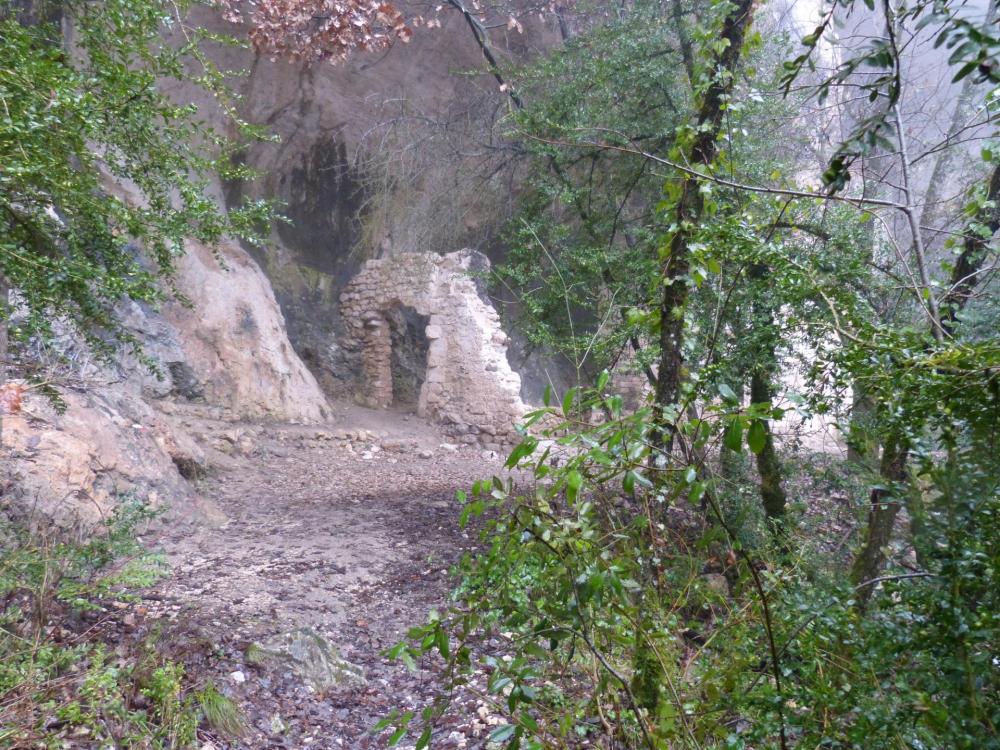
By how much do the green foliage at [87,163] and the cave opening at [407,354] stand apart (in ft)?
25.2

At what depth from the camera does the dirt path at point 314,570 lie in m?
3.26

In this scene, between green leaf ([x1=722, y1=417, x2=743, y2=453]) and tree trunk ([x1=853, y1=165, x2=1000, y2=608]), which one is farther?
tree trunk ([x1=853, y1=165, x2=1000, y2=608])

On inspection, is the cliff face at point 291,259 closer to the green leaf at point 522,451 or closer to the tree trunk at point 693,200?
the tree trunk at point 693,200

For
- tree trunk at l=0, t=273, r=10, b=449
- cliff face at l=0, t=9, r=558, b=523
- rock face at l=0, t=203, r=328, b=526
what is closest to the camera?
tree trunk at l=0, t=273, r=10, b=449

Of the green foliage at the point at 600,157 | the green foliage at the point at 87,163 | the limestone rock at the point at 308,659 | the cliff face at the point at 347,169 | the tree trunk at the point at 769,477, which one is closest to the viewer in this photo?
the green foliage at the point at 87,163

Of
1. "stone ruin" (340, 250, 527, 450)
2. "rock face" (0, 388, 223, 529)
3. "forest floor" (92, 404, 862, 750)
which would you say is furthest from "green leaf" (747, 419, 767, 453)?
"stone ruin" (340, 250, 527, 450)

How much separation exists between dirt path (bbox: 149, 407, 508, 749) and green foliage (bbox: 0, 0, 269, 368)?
1.64 metres

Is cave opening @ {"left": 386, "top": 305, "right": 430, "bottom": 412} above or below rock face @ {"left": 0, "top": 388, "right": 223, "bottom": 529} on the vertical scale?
above


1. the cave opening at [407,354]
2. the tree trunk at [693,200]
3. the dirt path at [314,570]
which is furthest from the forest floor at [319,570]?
the cave opening at [407,354]

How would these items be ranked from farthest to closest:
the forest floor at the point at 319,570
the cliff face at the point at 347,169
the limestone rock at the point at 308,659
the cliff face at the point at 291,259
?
1. the cliff face at the point at 347,169
2. the cliff face at the point at 291,259
3. the limestone rock at the point at 308,659
4. the forest floor at the point at 319,570

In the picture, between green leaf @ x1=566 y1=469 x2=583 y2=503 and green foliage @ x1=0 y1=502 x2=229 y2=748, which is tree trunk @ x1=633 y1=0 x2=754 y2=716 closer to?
green leaf @ x1=566 y1=469 x2=583 y2=503

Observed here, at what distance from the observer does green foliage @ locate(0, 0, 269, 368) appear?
9.60ft

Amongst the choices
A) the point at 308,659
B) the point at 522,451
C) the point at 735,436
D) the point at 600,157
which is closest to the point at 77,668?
the point at 308,659

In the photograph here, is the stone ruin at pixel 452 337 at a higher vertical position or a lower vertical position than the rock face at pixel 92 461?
higher
